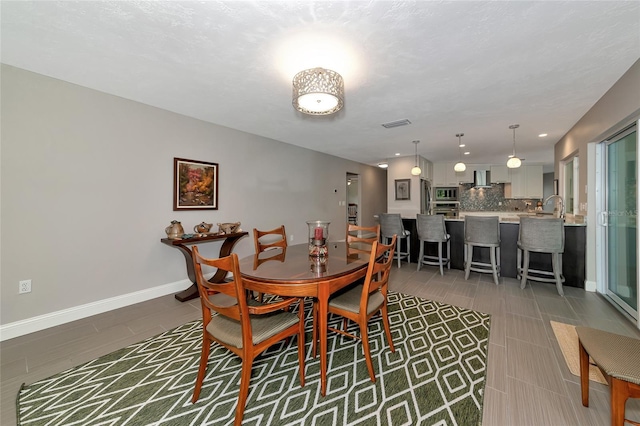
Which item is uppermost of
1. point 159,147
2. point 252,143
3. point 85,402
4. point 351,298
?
point 252,143

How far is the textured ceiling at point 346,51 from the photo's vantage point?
1573 millimetres

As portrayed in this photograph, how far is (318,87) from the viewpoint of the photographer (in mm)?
1863

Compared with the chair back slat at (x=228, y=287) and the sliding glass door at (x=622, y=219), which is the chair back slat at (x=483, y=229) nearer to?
the sliding glass door at (x=622, y=219)

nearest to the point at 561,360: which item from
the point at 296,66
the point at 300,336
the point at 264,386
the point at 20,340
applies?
the point at 300,336

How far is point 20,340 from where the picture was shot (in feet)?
7.06

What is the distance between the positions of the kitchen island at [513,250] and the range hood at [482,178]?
3.66 metres

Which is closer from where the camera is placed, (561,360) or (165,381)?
(165,381)

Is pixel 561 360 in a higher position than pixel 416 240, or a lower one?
lower

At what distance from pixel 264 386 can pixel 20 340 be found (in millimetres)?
2382

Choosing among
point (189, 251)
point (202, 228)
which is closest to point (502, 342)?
point (189, 251)

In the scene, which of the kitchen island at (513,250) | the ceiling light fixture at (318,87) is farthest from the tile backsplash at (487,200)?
the ceiling light fixture at (318,87)

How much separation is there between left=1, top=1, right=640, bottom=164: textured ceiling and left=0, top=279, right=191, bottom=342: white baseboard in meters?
2.34

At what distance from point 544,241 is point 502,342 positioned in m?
1.85

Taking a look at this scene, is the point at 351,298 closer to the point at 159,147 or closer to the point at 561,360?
the point at 561,360
